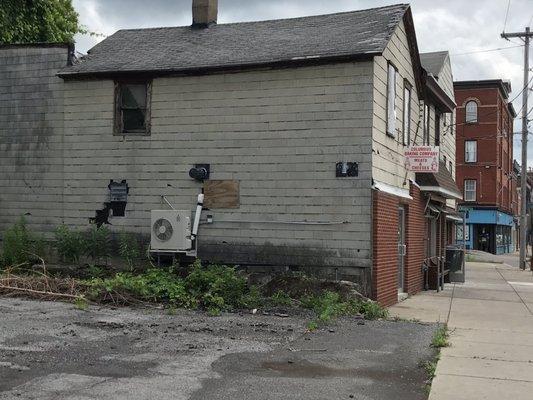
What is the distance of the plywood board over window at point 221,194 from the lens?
12.9 meters

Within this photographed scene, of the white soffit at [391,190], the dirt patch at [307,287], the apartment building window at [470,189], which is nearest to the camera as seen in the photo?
the dirt patch at [307,287]

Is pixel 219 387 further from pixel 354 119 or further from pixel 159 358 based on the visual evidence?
pixel 354 119

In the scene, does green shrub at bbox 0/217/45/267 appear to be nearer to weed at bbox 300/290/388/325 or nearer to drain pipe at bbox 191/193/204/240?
drain pipe at bbox 191/193/204/240

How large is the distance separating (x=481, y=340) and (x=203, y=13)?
11.0 m

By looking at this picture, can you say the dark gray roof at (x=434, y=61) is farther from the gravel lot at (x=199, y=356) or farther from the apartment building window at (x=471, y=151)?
the apartment building window at (x=471, y=151)

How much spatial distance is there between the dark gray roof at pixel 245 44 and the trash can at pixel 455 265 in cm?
842

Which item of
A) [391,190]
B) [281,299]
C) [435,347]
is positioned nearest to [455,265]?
[391,190]

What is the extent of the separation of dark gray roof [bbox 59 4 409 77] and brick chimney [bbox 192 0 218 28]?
0.91 feet

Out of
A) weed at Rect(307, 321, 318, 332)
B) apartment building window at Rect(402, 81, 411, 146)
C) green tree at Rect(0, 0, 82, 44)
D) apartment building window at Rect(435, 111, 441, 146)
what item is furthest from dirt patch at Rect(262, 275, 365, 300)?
green tree at Rect(0, 0, 82, 44)

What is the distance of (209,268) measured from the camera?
12.4 meters

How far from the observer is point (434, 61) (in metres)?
23.1

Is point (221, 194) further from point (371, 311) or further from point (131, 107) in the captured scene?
point (371, 311)

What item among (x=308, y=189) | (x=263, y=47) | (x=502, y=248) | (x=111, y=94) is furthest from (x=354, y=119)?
(x=502, y=248)

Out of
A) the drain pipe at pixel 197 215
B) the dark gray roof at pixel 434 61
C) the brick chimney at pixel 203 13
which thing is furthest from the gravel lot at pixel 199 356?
the dark gray roof at pixel 434 61
